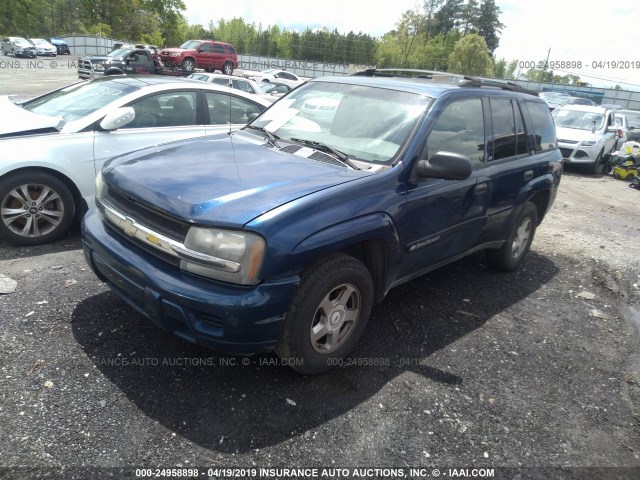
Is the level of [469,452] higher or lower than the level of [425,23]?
lower

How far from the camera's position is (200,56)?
28.6m

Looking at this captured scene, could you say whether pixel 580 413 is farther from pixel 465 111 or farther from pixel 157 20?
pixel 157 20

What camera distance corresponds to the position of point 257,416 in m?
2.65

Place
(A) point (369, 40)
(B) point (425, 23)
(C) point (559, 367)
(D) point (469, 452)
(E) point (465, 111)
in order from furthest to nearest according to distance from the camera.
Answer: (B) point (425, 23)
(A) point (369, 40)
(E) point (465, 111)
(C) point (559, 367)
(D) point (469, 452)

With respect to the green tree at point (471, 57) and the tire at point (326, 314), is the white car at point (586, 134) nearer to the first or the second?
the tire at point (326, 314)

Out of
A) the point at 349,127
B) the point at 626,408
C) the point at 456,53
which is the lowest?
the point at 626,408

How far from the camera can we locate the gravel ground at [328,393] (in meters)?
2.42

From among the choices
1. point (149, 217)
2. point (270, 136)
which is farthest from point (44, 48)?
point (149, 217)

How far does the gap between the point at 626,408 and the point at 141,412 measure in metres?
3.11

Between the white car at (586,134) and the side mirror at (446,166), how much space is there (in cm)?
1050

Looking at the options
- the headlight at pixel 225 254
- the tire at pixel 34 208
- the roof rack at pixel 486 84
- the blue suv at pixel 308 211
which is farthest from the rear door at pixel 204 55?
the headlight at pixel 225 254

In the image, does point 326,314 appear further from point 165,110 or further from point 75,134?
point 165,110

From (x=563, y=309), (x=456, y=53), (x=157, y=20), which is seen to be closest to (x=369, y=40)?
(x=456, y=53)

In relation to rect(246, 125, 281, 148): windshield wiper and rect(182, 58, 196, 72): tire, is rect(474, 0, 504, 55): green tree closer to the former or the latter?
rect(182, 58, 196, 72): tire
